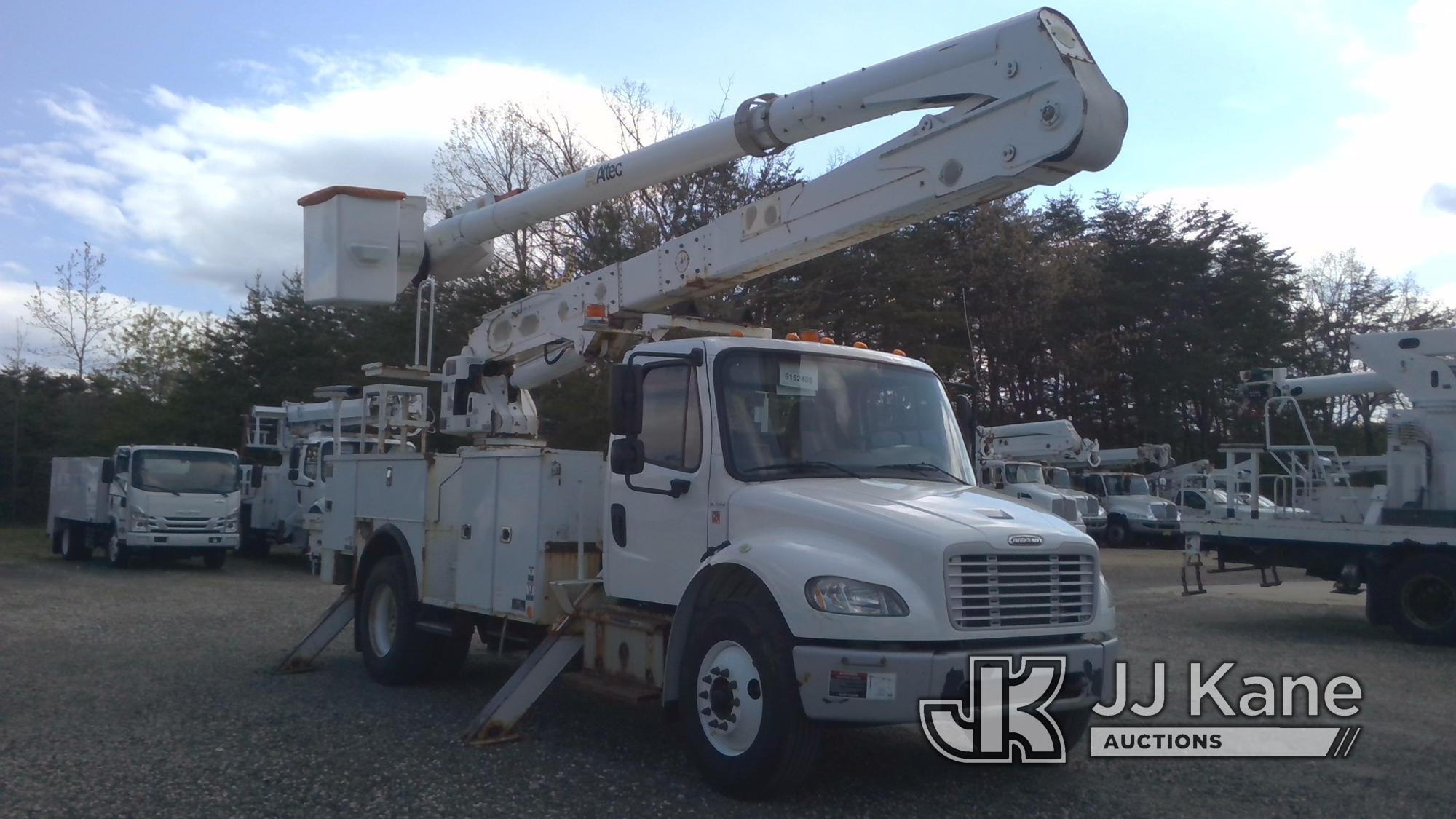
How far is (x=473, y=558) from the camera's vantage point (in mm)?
8594

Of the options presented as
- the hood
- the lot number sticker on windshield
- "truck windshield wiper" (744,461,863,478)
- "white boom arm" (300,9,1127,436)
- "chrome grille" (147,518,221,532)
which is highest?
"white boom arm" (300,9,1127,436)

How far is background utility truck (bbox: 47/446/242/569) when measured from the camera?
842 inches

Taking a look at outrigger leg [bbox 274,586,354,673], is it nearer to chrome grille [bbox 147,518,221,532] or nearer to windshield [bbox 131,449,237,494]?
chrome grille [bbox 147,518,221,532]

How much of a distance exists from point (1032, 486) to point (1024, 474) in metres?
1.32

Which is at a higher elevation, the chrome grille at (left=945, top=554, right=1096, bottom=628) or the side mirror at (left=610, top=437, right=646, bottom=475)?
→ the side mirror at (left=610, top=437, right=646, bottom=475)

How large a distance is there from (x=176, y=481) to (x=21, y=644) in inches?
415

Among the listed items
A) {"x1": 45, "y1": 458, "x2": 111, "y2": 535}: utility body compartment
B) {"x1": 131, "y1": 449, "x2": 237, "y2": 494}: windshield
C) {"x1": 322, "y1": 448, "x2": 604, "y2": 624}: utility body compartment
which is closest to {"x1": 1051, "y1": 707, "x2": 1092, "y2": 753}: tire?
{"x1": 322, "y1": 448, "x2": 604, "y2": 624}: utility body compartment

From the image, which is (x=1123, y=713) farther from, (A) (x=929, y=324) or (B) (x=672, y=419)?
(A) (x=929, y=324)

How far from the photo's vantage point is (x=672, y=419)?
7188mm

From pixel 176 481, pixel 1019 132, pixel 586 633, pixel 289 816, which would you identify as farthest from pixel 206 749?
pixel 176 481

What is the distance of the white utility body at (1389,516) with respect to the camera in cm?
1341

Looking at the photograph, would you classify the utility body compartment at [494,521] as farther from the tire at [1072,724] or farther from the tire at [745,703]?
the tire at [1072,724]

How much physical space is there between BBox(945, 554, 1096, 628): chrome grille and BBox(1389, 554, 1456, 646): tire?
8.99 meters

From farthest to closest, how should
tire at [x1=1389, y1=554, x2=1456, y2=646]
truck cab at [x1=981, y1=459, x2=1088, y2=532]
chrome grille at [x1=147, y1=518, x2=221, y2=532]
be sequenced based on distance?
truck cab at [x1=981, y1=459, x2=1088, y2=532] < chrome grille at [x1=147, y1=518, x2=221, y2=532] < tire at [x1=1389, y1=554, x2=1456, y2=646]
